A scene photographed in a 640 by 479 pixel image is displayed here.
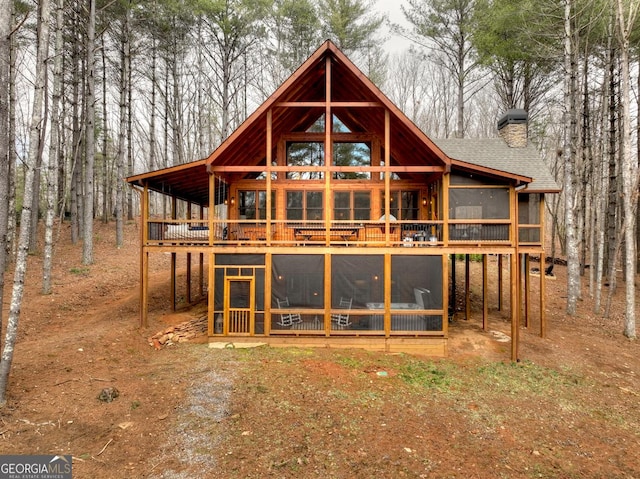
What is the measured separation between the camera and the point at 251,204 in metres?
12.4

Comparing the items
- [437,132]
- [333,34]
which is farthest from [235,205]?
[437,132]

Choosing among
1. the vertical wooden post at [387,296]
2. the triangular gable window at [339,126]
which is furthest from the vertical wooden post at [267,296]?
the triangular gable window at [339,126]

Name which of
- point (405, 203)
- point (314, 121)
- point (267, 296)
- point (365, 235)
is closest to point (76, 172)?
point (314, 121)

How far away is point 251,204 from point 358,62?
15748 millimetres

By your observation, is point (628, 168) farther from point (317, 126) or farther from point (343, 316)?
point (317, 126)

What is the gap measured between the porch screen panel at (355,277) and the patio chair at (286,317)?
43.2 inches

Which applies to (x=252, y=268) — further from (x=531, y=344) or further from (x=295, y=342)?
(x=531, y=344)

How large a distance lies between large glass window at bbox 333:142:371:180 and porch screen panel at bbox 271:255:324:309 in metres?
4.46

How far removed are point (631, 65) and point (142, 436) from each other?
23.4 metres

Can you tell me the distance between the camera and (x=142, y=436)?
5219mm

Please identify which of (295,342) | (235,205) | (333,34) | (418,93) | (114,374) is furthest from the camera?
(418,93)

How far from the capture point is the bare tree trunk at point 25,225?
5.70 meters

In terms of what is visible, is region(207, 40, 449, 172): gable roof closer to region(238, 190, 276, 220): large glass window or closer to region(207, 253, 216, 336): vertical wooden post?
region(238, 190, 276, 220): large glass window

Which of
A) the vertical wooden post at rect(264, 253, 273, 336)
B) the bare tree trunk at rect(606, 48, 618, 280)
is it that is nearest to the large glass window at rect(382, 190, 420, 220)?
the vertical wooden post at rect(264, 253, 273, 336)
